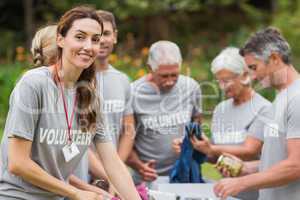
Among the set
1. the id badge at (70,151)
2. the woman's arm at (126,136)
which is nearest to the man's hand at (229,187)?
the id badge at (70,151)

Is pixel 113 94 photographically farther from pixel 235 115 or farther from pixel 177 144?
pixel 235 115

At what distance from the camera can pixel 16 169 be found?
126 inches

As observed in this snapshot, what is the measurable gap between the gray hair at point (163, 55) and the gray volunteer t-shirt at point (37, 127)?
197cm

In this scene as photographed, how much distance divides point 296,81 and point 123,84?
5.29ft

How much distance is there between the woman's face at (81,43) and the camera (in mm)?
3418

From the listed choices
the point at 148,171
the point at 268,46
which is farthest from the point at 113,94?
the point at 268,46

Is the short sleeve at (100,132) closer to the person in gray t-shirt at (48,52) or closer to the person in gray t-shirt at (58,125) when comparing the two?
the person in gray t-shirt at (58,125)

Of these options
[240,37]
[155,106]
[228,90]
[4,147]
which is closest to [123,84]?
[155,106]

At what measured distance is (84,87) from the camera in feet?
11.5

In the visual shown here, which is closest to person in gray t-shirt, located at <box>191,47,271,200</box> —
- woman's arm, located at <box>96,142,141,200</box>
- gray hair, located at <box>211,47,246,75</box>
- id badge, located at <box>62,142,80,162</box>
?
gray hair, located at <box>211,47,246,75</box>

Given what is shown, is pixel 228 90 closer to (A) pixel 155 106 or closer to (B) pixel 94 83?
(A) pixel 155 106

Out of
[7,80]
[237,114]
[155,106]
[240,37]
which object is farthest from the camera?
[240,37]

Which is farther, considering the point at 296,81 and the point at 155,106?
the point at 155,106

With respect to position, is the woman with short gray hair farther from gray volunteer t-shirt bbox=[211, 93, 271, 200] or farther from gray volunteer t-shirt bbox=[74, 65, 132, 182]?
gray volunteer t-shirt bbox=[74, 65, 132, 182]
